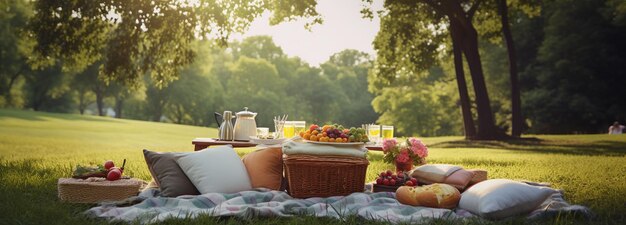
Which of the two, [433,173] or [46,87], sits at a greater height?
[46,87]

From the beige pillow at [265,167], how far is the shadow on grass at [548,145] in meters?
10.6

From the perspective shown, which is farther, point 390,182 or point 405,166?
point 405,166

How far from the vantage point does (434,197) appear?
520 cm

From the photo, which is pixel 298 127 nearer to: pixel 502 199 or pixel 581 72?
pixel 502 199

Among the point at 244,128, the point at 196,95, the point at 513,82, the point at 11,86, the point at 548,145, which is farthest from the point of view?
the point at 196,95

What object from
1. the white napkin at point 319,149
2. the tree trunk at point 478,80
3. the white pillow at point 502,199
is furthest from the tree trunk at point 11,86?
the white pillow at point 502,199

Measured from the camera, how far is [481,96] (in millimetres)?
18750

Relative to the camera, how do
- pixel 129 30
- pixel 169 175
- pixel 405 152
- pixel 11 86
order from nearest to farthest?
1. pixel 169 175
2. pixel 405 152
3. pixel 129 30
4. pixel 11 86

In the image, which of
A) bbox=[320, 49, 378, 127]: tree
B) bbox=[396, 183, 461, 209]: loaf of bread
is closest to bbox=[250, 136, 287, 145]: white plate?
bbox=[396, 183, 461, 209]: loaf of bread

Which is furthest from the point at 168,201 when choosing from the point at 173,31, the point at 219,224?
the point at 173,31

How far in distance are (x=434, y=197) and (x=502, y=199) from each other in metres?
0.66

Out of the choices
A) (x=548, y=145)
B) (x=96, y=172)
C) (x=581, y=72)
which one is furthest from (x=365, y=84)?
(x=96, y=172)

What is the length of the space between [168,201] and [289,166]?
4.19 feet

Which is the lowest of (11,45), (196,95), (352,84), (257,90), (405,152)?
(405,152)
